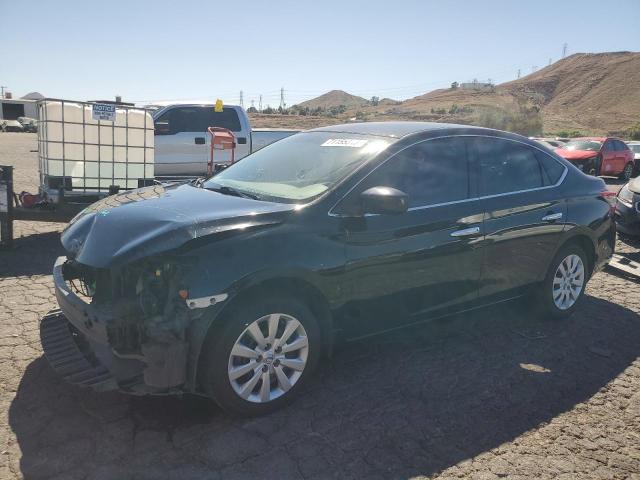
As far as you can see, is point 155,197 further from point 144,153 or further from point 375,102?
point 375,102

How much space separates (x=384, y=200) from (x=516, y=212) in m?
1.60

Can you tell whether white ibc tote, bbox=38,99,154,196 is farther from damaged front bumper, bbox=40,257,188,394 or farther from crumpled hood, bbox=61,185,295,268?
damaged front bumper, bbox=40,257,188,394

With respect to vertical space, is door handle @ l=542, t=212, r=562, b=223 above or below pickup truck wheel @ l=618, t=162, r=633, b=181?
below

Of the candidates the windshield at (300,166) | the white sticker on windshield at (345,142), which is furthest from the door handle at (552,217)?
the white sticker on windshield at (345,142)

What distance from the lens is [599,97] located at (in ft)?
250

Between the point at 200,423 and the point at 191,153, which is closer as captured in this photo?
the point at 200,423

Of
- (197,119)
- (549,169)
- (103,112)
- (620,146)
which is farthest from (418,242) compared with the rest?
(620,146)

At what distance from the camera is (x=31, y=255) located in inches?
254

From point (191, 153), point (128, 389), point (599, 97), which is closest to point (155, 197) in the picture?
point (128, 389)

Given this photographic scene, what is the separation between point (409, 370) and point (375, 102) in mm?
87612

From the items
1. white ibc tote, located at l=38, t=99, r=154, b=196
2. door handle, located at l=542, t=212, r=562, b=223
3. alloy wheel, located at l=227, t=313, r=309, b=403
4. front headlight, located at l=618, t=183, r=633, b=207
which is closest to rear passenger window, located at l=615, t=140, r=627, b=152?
front headlight, located at l=618, t=183, r=633, b=207

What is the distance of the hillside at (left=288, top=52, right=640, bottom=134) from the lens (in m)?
52.3

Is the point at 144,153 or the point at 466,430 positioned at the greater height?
the point at 144,153

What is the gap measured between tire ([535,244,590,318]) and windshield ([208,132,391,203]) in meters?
2.13
